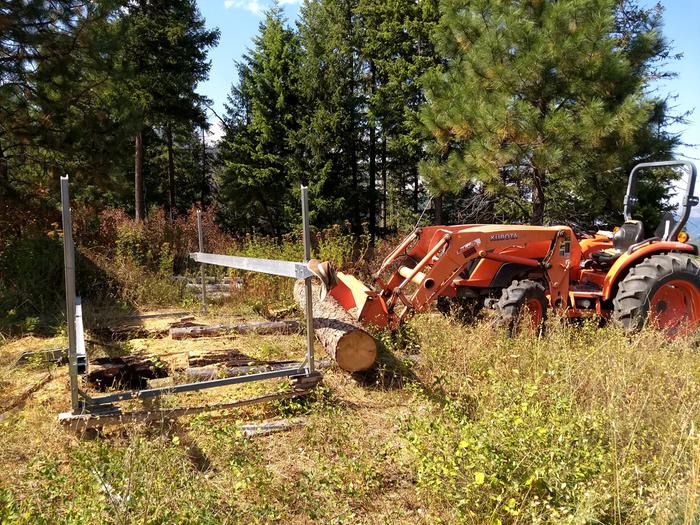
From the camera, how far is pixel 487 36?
32.1ft

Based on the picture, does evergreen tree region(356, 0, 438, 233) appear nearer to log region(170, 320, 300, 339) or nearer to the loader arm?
the loader arm

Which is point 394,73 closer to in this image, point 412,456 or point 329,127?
point 329,127

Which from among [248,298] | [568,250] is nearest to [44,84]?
[248,298]

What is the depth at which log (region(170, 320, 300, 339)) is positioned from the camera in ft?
22.0

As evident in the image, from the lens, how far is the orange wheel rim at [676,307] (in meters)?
5.84

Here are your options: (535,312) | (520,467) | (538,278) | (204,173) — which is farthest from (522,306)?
(204,173)

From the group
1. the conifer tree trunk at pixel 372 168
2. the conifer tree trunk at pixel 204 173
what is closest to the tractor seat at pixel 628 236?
the conifer tree trunk at pixel 372 168

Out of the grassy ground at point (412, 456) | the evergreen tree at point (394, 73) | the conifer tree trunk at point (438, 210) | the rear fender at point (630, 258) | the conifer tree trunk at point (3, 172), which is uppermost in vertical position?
the evergreen tree at point (394, 73)

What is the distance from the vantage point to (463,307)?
6.40 meters

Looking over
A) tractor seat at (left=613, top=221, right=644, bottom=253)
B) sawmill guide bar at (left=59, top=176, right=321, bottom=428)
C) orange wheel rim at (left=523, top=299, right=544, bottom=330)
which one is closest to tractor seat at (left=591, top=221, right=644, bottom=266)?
tractor seat at (left=613, top=221, right=644, bottom=253)

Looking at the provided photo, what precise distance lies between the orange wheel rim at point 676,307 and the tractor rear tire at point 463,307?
1959 mm

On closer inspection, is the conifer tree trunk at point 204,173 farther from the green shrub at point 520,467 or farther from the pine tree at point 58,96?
the green shrub at point 520,467

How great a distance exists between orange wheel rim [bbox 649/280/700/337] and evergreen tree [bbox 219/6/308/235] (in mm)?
13244

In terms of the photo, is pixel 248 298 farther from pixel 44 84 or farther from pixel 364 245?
pixel 44 84
